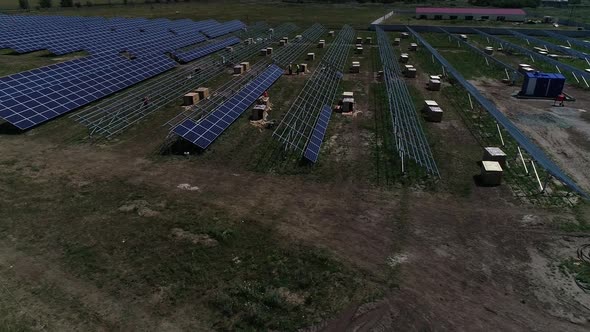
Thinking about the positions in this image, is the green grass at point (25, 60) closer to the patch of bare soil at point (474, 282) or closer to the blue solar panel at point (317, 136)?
the blue solar panel at point (317, 136)

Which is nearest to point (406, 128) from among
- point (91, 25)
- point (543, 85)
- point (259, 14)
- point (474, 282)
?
point (474, 282)

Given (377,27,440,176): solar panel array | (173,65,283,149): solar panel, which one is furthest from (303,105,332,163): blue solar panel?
(173,65,283,149): solar panel

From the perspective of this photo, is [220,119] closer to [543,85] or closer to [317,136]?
[317,136]

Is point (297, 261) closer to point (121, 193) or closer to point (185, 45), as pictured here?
point (121, 193)

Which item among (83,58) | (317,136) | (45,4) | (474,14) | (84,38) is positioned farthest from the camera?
(45,4)

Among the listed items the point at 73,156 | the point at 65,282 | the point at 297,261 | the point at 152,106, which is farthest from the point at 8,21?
the point at 297,261
